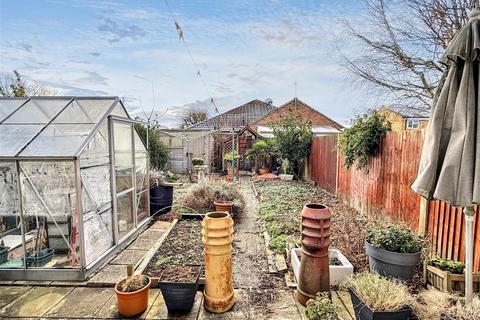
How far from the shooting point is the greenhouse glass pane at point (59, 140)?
3.39m

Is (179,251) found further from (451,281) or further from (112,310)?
(451,281)

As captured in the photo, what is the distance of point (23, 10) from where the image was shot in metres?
5.61

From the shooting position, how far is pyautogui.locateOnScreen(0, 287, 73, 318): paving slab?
274 cm

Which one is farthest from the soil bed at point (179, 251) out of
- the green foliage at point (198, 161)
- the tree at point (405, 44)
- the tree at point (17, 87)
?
the tree at point (17, 87)

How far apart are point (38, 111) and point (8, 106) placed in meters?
0.69

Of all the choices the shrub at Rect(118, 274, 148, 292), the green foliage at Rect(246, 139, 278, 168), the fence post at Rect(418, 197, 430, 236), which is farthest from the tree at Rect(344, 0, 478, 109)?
the shrub at Rect(118, 274, 148, 292)

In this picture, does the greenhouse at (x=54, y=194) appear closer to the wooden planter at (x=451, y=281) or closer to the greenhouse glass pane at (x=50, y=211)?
the greenhouse glass pane at (x=50, y=211)

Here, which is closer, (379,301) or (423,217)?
(379,301)

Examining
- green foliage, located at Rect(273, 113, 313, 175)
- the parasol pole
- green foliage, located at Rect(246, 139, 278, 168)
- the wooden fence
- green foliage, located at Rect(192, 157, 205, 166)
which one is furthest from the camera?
green foliage, located at Rect(192, 157, 205, 166)

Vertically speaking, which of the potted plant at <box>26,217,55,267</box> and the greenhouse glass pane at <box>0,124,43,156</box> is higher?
the greenhouse glass pane at <box>0,124,43,156</box>

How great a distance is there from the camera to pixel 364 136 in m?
5.50

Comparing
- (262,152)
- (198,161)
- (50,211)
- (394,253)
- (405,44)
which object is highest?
(405,44)

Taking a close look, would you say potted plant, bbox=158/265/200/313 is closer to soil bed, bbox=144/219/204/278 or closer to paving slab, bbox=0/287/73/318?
soil bed, bbox=144/219/204/278

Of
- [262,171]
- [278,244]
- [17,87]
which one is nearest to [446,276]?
[278,244]
